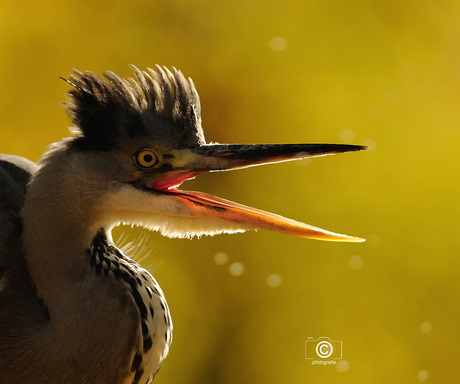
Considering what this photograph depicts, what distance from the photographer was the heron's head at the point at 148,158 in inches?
39.1

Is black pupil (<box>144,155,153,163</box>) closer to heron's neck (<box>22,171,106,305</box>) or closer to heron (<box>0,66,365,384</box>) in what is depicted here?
heron (<box>0,66,365,384</box>)

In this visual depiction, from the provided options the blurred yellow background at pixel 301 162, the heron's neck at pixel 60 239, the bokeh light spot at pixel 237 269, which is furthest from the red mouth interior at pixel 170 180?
the bokeh light spot at pixel 237 269

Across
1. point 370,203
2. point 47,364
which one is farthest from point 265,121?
point 47,364

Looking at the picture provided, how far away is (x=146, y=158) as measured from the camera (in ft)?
3.31

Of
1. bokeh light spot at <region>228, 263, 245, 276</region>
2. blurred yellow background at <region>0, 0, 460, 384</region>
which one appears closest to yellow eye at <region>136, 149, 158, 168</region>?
blurred yellow background at <region>0, 0, 460, 384</region>

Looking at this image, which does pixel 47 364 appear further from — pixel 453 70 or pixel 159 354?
pixel 453 70

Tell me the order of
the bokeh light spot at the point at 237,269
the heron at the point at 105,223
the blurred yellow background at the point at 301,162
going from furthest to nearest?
the bokeh light spot at the point at 237,269
the blurred yellow background at the point at 301,162
the heron at the point at 105,223

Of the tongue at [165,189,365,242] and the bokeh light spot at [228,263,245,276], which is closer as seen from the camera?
the tongue at [165,189,365,242]

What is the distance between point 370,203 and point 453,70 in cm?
66

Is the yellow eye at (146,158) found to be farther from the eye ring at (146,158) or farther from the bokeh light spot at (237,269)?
the bokeh light spot at (237,269)

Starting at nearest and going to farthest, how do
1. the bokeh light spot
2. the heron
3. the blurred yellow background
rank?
the heron < the blurred yellow background < the bokeh light spot

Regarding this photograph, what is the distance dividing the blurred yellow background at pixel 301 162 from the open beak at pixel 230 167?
133 cm

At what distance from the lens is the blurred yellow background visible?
2371 mm

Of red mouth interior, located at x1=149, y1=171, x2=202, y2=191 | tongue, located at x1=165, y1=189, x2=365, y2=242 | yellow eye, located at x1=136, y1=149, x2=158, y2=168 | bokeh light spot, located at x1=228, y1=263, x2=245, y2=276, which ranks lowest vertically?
bokeh light spot, located at x1=228, y1=263, x2=245, y2=276
